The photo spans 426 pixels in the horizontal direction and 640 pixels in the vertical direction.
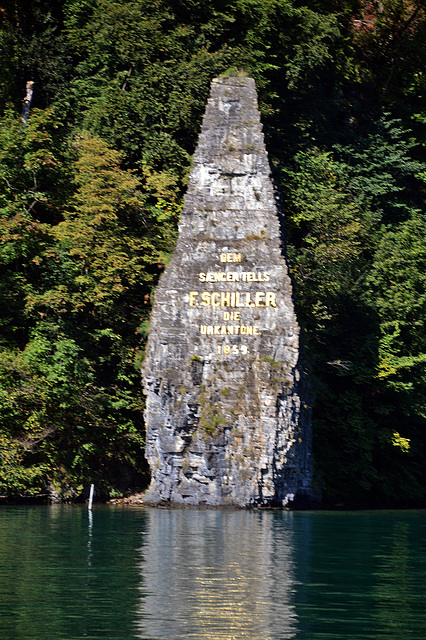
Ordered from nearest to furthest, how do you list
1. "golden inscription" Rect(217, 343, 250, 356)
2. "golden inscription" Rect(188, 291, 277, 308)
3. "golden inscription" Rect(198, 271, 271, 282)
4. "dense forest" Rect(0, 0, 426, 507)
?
"golden inscription" Rect(217, 343, 250, 356), "golden inscription" Rect(188, 291, 277, 308), "golden inscription" Rect(198, 271, 271, 282), "dense forest" Rect(0, 0, 426, 507)

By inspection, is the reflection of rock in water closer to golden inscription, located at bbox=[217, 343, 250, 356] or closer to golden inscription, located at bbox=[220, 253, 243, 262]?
golden inscription, located at bbox=[217, 343, 250, 356]

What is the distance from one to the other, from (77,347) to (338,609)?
947 inches

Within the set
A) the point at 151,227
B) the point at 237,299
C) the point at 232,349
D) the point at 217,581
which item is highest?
the point at 151,227

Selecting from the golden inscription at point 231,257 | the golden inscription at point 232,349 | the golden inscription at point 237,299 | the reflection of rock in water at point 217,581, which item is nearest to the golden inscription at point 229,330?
the golden inscription at point 232,349

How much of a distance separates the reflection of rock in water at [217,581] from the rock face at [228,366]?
19.1ft

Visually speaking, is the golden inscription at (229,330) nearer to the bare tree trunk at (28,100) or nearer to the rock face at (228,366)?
the rock face at (228,366)

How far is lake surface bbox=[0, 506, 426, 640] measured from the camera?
19078mm

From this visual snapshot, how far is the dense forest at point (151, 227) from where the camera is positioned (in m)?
44.0

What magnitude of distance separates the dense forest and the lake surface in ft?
29.6

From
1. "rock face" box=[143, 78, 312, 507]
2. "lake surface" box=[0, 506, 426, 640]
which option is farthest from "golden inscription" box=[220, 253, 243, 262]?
"lake surface" box=[0, 506, 426, 640]

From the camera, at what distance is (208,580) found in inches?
911

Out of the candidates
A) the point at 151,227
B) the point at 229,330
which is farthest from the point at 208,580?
the point at 151,227

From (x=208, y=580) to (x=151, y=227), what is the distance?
2683cm

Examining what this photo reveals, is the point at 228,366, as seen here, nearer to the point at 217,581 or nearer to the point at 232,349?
the point at 232,349
